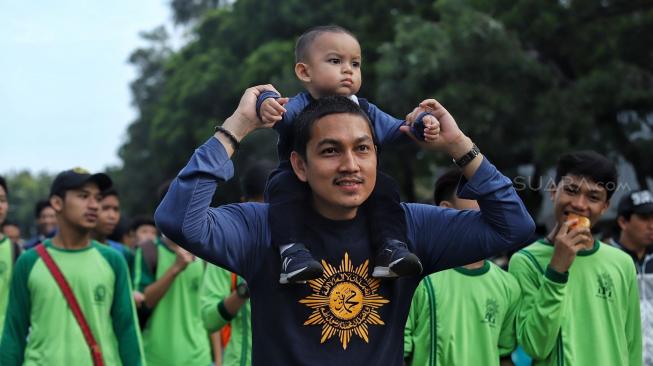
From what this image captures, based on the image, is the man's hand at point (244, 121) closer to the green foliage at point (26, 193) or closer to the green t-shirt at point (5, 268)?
the green t-shirt at point (5, 268)

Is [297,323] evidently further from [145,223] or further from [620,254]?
[145,223]

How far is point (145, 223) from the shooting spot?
11812mm

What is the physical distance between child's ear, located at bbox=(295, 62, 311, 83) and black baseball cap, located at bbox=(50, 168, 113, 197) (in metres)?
2.38

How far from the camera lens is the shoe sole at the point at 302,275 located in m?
3.36

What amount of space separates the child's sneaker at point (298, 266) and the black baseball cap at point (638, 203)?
411cm

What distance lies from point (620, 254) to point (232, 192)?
82.6 feet

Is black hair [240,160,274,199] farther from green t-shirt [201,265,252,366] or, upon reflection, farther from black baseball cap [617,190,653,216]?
black baseball cap [617,190,653,216]

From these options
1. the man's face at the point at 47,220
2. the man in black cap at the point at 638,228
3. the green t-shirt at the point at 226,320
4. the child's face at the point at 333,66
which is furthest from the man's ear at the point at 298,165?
the man's face at the point at 47,220

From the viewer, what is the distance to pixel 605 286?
17.7 feet

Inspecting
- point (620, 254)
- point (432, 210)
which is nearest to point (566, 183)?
point (620, 254)

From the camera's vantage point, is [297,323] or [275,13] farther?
[275,13]

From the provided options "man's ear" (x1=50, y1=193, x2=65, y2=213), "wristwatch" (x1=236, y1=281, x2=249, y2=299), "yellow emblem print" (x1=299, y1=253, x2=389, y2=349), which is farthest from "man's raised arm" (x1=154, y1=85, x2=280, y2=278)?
"man's ear" (x1=50, y1=193, x2=65, y2=213)

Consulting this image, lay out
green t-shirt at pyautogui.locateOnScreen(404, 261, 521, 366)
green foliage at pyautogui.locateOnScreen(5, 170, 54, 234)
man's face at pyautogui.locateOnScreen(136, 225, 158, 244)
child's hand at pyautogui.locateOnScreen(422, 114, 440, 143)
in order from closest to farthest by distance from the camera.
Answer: child's hand at pyautogui.locateOnScreen(422, 114, 440, 143)
green t-shirt at pyautogui.locateOnScreen(404, 261, 521, 366)
man's face at pyautogui.locateOnScreen(136, 225, 158, 244)
green foliage at pyautogui.locateOnScreen(5, 170, 54, 234)

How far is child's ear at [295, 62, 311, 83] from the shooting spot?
4785 millimetres
